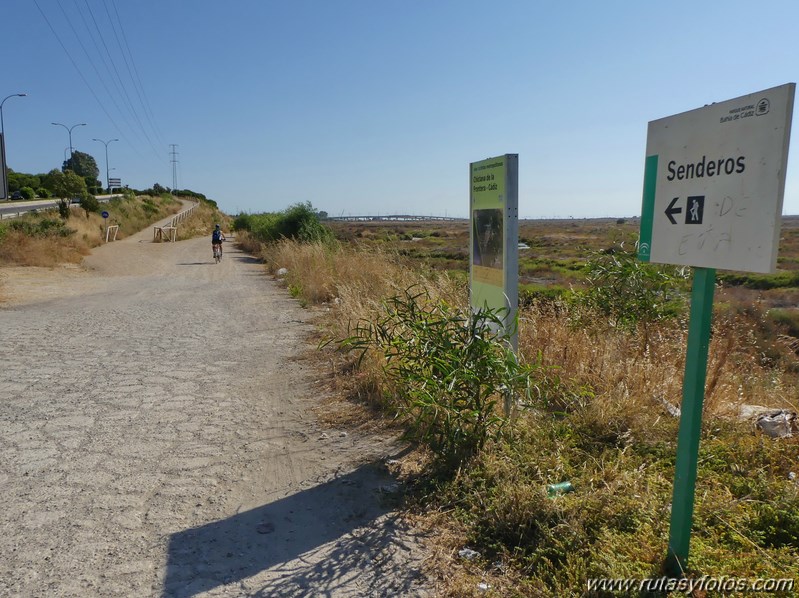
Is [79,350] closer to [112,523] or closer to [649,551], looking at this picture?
[112,523]

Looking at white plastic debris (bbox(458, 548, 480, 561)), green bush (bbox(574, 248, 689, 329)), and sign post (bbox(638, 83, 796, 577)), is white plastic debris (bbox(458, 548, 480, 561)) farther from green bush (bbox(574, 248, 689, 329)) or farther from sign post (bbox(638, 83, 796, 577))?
green bush (bbox(574, 248, 689, 329))

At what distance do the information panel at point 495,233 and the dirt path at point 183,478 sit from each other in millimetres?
1388

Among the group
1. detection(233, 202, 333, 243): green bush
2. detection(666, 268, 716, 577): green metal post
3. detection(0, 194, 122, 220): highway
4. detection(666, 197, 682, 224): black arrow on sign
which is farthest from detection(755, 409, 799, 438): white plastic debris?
detection(0, 194, 122, 220): highway

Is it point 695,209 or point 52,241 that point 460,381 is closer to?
point 695,209

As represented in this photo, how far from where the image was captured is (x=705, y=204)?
2.40 m

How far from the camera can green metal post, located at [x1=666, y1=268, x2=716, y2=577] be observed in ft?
8.11

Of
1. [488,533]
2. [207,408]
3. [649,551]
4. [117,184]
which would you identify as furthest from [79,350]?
[117,184]

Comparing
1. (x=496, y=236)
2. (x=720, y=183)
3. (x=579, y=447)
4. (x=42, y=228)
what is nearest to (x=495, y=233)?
(x=496, y=236)

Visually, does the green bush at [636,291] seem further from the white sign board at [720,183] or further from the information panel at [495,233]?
the white sign board at [720,183]

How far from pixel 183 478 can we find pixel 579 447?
2.60 metres

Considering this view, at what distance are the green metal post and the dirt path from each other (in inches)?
45.3

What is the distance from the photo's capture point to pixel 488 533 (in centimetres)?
311

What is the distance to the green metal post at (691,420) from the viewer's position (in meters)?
2.47

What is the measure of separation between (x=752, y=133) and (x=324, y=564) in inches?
106
